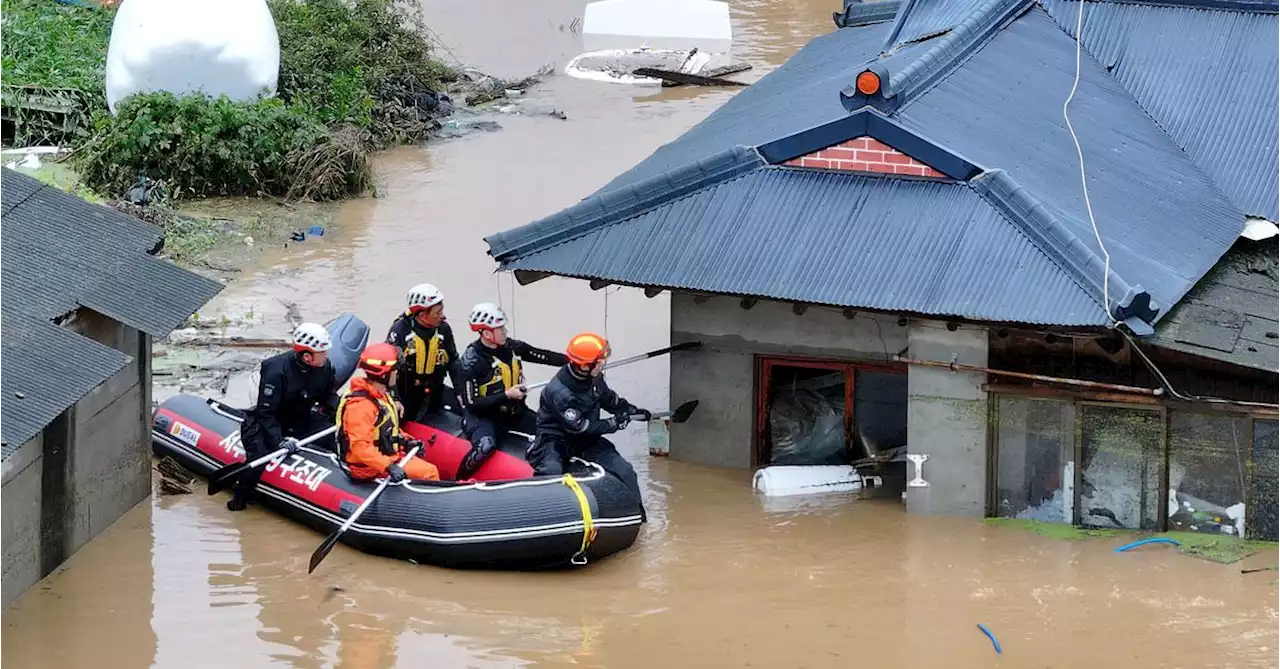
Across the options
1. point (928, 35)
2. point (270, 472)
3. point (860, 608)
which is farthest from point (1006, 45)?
point (270, 472)

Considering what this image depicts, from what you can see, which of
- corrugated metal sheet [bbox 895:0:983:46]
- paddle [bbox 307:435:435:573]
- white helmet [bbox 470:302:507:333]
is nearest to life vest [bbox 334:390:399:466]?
paddle [bbox 307:435:435:573]

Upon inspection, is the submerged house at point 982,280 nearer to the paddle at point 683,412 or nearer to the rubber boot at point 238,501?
the paddle at point 683,412

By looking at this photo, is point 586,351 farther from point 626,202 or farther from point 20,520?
point 20,520

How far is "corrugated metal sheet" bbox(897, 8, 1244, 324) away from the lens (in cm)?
1475

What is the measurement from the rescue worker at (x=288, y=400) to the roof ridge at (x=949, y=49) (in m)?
4.75

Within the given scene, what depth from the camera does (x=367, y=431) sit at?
44.8 ft

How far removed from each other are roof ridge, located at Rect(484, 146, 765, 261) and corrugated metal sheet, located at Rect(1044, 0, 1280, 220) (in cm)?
430

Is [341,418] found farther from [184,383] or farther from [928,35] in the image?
[928,35]

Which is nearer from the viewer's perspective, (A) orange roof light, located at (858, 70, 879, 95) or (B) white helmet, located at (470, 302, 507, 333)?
(B) white helmet, located at (470, 302, 507, 333)

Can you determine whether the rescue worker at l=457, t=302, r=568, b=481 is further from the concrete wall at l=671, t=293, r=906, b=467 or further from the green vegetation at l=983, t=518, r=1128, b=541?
the green vegetation at l=983, t=518, r=1128, b=541

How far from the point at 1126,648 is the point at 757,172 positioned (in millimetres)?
5131

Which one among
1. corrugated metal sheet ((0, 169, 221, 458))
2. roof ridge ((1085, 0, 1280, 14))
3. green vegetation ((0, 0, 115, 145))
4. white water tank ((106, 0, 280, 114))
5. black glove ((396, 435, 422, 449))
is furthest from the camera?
green vegetation ((0, 0, 115, 145))

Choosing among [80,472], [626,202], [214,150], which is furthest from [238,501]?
[214,150]

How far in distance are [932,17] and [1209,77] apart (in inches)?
115
